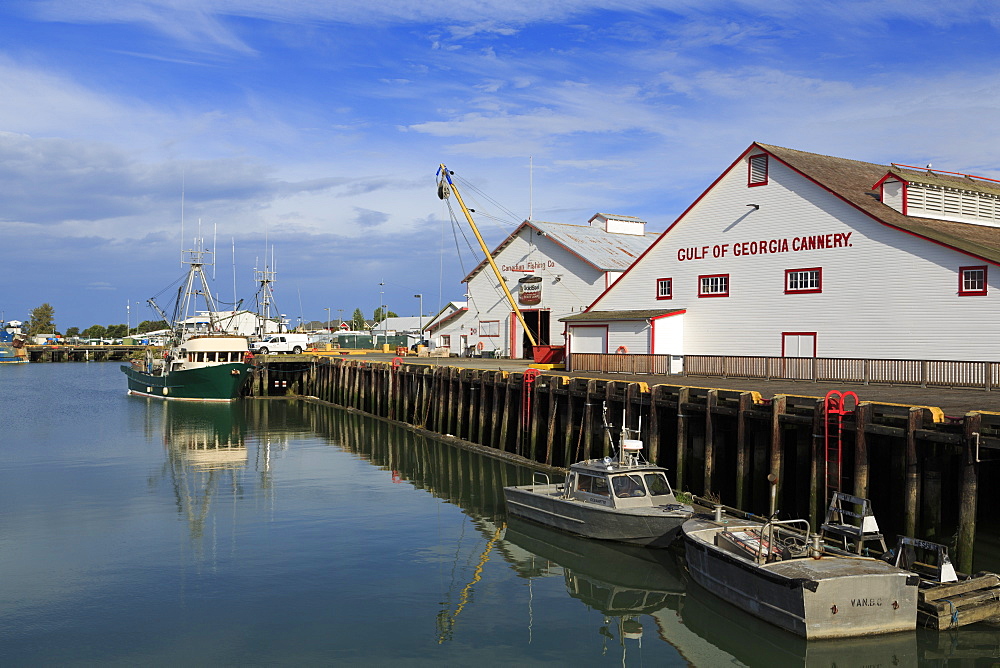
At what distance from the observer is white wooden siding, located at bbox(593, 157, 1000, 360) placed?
30.0 meters

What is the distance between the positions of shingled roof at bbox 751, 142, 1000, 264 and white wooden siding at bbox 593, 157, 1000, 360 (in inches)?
14.9

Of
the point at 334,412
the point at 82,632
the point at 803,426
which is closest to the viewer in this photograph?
the point at 82,632

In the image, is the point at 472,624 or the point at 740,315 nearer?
the point at 472,624

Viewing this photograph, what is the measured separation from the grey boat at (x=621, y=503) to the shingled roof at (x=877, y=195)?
15.8 metres

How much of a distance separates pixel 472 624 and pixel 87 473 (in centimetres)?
2383

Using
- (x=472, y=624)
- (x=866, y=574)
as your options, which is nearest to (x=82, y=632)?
(x=472, y=624)

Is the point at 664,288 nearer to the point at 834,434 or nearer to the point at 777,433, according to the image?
the point at 777,433

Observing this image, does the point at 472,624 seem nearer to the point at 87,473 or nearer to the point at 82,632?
the point at 82,632

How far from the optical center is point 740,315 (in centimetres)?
3806

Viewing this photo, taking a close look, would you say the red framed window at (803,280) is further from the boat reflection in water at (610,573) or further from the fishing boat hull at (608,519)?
the boat reflection in water at (610,573)

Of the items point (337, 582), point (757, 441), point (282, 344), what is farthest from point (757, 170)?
point (282, 344)

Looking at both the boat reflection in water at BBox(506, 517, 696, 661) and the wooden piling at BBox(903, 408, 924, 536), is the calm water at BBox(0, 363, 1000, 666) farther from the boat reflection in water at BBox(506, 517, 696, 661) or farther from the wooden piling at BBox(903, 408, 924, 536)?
the wooden piling at BBox(903, 408, 924, 536)

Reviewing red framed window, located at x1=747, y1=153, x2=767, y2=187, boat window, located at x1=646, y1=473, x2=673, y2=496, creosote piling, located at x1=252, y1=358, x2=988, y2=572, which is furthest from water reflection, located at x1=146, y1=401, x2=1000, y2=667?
red framed window, located at x1=747, y1=153, x2=767, y2=187

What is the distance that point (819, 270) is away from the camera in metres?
34.7
